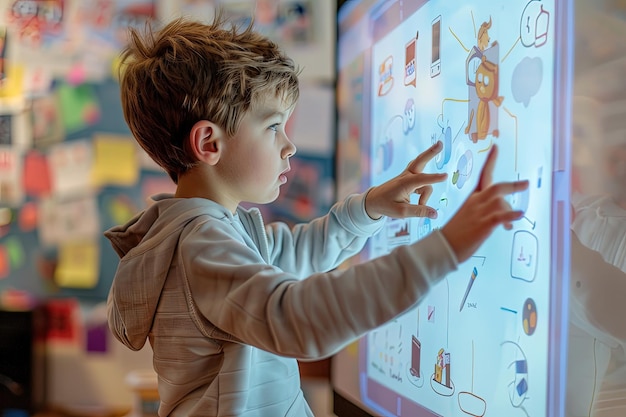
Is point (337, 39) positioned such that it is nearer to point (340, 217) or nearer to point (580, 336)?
point (340, 217)

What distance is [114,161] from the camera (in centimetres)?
189

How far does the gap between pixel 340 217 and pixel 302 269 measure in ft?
0.31

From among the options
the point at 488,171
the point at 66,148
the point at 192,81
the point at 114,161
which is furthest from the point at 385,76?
the point at 66,148

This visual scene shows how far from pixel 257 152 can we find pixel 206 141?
0.06 m

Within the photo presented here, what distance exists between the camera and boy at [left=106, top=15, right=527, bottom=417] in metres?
0.55

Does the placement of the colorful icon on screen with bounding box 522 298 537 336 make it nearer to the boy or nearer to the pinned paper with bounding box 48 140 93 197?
the boy

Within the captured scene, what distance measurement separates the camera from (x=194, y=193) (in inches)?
29.0

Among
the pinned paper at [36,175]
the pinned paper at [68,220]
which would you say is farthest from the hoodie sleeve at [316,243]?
the pinned paper at [36,175]

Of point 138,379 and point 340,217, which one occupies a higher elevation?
point 340,217

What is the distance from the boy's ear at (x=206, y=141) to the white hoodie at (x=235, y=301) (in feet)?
0.17

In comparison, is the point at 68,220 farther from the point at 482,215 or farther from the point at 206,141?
the point at 482,215

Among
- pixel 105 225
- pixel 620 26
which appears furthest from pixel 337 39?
pixel 105 225

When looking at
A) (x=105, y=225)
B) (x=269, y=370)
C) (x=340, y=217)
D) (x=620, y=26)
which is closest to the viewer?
(x=620, y=26)

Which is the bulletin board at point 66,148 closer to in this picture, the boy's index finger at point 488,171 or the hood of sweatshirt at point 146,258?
the hood of sweatshirt at point 146,258
